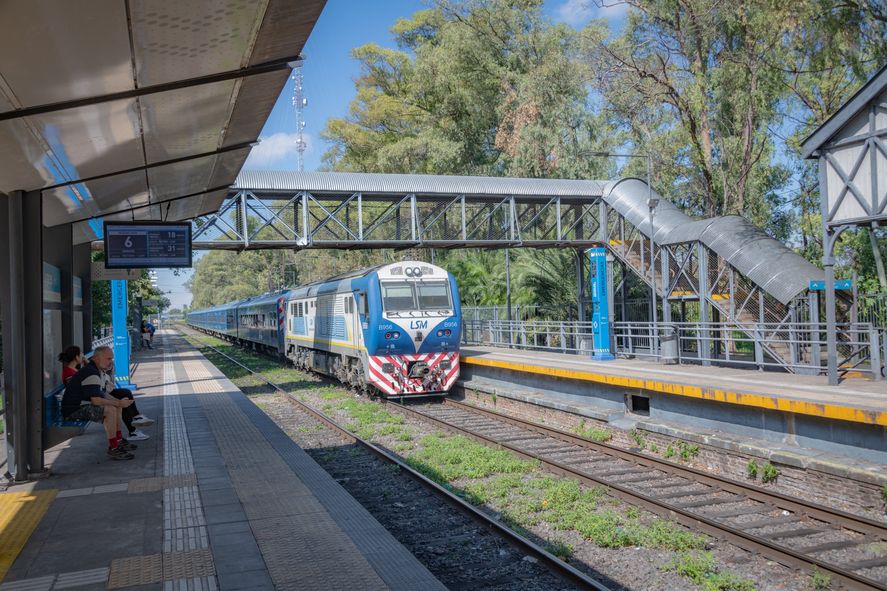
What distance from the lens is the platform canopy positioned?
424 cm

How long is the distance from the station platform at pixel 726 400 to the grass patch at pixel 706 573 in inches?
106

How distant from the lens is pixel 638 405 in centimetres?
1277

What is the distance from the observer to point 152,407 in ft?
47.7

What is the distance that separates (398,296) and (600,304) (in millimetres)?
5097

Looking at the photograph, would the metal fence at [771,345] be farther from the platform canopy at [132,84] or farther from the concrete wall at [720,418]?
the platform canopy at [132,84]

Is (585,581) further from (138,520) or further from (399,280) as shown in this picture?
(399,280)

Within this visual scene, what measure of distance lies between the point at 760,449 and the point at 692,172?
17.2 m

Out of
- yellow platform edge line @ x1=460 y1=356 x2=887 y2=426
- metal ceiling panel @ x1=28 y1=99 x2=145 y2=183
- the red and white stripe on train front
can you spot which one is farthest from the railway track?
metal ceiling panel @ x1=28 y1=99 x2=145 y2=183

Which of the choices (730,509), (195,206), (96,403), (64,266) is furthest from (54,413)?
(730,509)

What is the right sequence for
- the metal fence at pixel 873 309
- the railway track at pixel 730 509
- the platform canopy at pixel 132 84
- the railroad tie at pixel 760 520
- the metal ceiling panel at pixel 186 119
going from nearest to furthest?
the platform canopy at pixel 132 84 < the metal ceiling panel at pixel 186 119 < the railway track at pixel 730 509 < the railroad tie at pixel 760 520 < the metal fence at pixel 873 309

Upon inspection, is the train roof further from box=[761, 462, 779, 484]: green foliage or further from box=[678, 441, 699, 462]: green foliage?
box=[761, 462, 779, 484]: green foliage

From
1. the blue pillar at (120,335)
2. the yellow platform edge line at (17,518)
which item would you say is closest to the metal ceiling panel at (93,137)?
the yellow platform edge line at (17,518)

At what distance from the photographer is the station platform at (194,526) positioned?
5.15m

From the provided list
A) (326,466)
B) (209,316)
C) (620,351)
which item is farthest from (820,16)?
(209,316)
